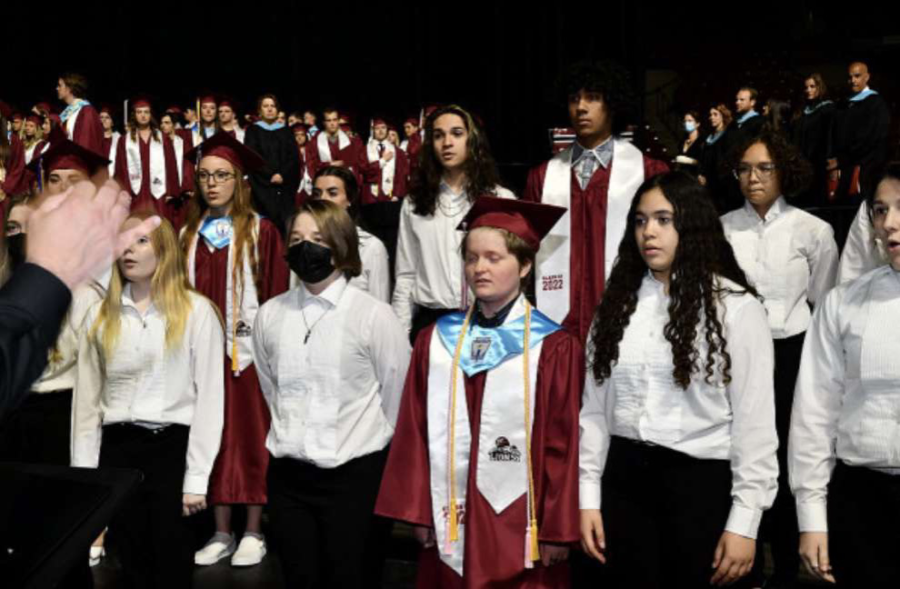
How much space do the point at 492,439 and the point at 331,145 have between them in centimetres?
1395

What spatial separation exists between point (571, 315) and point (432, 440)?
4.03 feet

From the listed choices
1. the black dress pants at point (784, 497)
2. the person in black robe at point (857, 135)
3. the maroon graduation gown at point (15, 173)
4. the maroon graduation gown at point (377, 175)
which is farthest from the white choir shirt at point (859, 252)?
the maroon graduation gown at point (377, 175)

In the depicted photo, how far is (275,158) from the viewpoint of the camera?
1142 centimetres

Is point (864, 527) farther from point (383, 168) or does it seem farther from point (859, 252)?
point (383, 168)

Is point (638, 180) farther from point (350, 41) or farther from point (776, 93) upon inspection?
point (350, 41)

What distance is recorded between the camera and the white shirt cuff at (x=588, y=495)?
305cm

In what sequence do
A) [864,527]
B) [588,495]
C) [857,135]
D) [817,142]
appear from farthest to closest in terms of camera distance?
[817,142] < [857,135] < [588,495] < [864,527]

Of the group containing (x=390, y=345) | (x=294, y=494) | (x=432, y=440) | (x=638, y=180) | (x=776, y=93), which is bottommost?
(x=294, y=494)

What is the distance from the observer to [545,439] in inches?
122

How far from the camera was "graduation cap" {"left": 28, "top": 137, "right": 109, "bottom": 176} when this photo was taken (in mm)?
5211

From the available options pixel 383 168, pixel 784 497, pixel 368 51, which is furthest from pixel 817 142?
pixel 368 51

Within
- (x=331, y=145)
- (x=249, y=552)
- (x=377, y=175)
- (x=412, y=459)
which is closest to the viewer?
(x=412, y=459)

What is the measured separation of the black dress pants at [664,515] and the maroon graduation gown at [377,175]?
1099 cm

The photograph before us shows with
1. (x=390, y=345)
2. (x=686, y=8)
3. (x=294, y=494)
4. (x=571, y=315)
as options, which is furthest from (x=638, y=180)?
(x=686, y=8)
